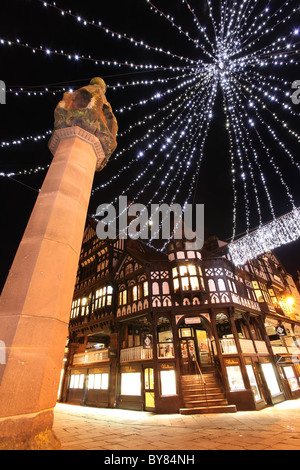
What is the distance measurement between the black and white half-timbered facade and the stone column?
9334mm

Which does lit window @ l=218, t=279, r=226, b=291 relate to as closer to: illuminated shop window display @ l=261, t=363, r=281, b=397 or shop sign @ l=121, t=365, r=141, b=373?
illuminated shop window display @ l=261, t=363, r=281, b=397

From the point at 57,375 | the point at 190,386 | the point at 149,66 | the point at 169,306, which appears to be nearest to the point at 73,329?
the point at 169,306

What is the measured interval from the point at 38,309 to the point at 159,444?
14.3 feet

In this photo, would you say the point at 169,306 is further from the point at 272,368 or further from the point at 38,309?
the point at 38,309

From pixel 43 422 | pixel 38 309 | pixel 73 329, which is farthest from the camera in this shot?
pixel 73 329

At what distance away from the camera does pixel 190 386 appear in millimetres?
10789

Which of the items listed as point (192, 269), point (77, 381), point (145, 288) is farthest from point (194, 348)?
point (77, 381)

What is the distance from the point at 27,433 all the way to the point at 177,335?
1005cm

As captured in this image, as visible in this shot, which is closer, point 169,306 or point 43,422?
point 43,422

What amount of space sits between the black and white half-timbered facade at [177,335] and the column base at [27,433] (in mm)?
9168

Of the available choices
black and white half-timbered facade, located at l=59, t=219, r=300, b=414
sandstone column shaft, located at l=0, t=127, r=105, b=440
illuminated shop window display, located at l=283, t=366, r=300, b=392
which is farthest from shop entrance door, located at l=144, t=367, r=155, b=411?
sandstone column shaft, located at l=0, t=127, r=105, b=440

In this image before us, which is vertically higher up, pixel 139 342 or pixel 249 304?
pixel 249 304

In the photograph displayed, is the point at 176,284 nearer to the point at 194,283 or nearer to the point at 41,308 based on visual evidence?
the point at 194,283

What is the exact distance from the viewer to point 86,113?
495 cm
